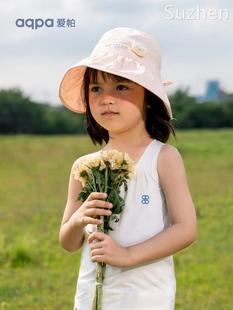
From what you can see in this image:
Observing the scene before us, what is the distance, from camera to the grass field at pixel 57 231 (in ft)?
19.5

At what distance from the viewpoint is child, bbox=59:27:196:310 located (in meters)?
2.48

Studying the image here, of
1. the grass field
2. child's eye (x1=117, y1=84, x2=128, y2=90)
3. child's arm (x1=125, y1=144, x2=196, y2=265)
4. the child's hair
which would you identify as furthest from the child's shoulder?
the grass field

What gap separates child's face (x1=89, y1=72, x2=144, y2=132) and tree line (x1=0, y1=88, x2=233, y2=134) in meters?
20.4

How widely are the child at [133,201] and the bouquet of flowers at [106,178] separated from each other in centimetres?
3

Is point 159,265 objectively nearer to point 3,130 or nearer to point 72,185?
point 72,185

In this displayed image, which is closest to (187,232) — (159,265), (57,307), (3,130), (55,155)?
(159,265)

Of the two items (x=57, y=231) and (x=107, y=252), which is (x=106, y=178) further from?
(x=57, y=231)

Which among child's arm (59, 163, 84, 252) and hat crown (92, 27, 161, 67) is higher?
hat crown (92, 27, 161, 67)

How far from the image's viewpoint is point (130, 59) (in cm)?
260

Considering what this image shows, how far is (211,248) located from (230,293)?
2188 millimetres

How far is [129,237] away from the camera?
99.3 inches

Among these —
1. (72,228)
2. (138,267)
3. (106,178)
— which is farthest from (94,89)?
(138,267)

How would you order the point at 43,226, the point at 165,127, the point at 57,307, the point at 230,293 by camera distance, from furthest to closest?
the point at 43,226 < the point at 230,293 < the point at 57,307 < the point at 165,127

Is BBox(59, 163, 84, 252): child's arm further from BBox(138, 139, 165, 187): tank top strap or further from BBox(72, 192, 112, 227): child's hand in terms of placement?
BBox(138, 139, 165, 187): tank top strap
